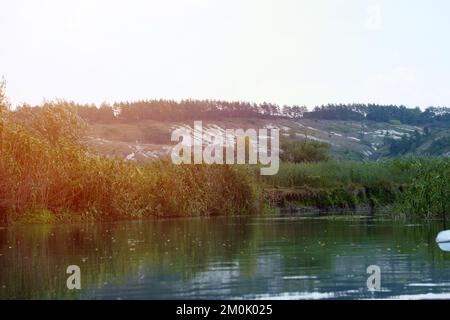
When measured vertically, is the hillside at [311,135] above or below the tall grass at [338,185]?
above

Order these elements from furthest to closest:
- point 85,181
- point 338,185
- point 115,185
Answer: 1. point 338,185
2. point 115,185
3. point 85,181

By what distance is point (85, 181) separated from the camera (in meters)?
42.5

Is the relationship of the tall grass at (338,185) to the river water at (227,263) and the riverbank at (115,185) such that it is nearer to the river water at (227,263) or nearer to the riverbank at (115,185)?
the riverbank at (115,185)

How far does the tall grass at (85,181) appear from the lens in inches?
1553

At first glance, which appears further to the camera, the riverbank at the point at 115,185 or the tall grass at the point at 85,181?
the tall grass at the point at 85,181

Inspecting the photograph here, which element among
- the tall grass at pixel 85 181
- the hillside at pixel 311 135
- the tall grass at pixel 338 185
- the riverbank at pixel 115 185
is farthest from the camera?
the hillside at pixel 311 135

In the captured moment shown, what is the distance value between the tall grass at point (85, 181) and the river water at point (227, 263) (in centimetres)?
756

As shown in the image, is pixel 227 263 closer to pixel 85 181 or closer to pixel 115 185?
pixel 85 181

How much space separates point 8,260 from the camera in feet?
68.8

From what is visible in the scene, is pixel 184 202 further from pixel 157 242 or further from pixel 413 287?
pixel 413 287

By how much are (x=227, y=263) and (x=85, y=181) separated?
78.2ft

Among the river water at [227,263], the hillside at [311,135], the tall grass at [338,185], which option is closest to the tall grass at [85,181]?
the river water at [227,263]

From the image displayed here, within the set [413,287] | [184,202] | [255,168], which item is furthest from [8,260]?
[255,168]

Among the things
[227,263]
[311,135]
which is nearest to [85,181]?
[227,263]
